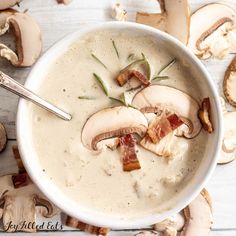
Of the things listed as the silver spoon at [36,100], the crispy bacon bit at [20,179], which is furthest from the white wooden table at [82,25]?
the silver spoon at [36,100]

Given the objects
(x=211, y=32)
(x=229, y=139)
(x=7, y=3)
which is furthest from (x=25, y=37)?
(x=229, y=139)

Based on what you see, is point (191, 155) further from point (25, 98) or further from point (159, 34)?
point (25, 98)

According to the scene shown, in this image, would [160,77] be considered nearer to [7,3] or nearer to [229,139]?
[229,139]

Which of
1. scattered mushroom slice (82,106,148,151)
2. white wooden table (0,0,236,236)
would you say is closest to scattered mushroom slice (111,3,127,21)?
white wooden table (0,0,236,236)

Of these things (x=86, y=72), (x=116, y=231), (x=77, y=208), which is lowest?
(x=116, y=231)

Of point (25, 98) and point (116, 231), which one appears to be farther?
point (116, 231)

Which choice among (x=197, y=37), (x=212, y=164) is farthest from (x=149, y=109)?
(x=197, y=37)
